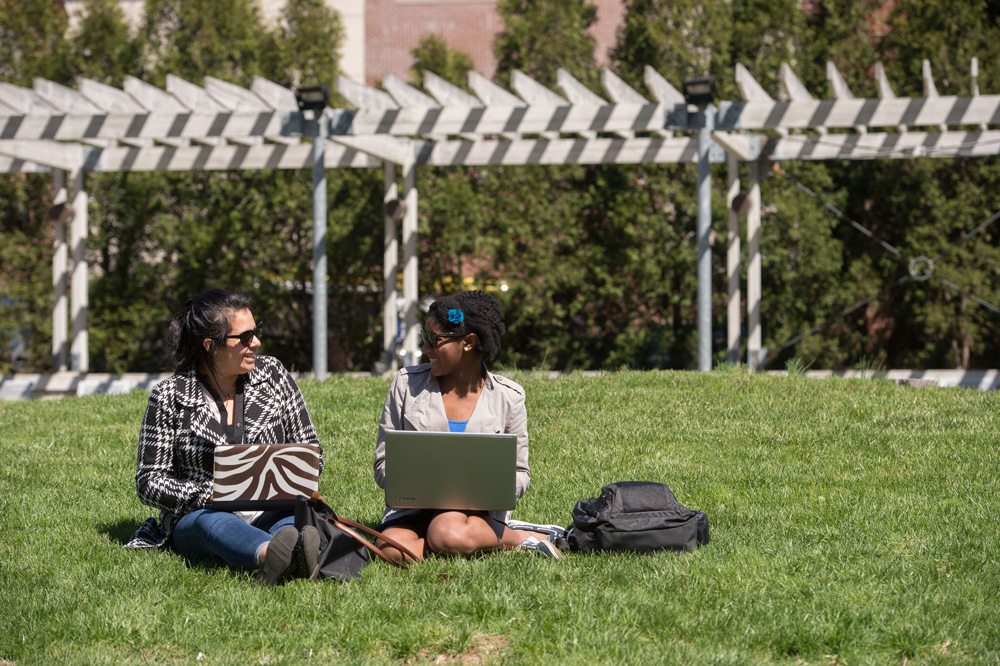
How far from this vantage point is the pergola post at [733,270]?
10555 millimetres

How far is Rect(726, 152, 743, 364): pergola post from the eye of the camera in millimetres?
10555

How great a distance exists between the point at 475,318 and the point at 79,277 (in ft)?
27.4

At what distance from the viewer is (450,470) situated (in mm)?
4051

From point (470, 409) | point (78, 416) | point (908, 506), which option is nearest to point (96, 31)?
point (78, 416)

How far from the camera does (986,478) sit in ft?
17.8

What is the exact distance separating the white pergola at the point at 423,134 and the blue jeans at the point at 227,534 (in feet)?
18.3

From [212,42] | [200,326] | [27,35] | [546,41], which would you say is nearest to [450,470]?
[200,326]

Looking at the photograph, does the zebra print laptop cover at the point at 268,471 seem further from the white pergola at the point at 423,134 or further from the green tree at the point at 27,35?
the green tree at the point at 27,35

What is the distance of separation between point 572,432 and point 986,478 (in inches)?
97.6

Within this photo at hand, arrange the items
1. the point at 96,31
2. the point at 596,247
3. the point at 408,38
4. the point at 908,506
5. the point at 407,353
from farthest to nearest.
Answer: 1. the point at 408,38
2. the point at 96,31
3. the point at 596,247
4. the point at 407,353
5. the point at 908,506

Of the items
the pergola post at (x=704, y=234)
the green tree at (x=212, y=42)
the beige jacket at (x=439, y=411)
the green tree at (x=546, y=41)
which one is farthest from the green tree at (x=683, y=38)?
the beige jacket at (x=439, y=411)

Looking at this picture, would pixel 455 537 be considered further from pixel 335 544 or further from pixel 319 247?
pixel 319 247

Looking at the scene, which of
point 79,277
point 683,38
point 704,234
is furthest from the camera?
point 683,38

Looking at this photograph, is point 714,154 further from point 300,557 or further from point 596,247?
point 300,557
